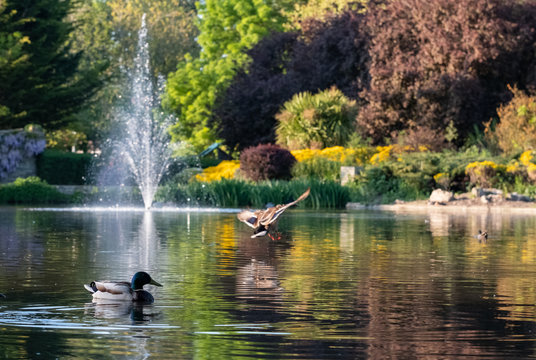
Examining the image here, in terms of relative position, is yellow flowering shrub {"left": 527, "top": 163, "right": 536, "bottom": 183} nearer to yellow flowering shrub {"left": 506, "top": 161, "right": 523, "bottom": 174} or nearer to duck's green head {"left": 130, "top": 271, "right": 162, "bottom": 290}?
yellow flowering shrub {"left": 506, "top": 161, "right": 523, "bottom": 174}

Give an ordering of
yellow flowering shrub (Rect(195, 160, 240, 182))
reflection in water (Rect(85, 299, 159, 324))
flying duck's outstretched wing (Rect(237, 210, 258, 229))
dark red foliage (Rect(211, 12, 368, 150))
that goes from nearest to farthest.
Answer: reflection in water (Rect(85, 299, 159, 324)) < flying duck's outstretched wing (Rect(237, 210, 258, 229)) < yellow flowering shrub (Rect(195, 160, 240, 182)) < dark red foliage (Rect(211, 12, 368, 150))

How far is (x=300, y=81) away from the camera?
2057 inches

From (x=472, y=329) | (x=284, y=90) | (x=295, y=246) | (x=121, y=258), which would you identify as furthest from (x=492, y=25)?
(x=472, y=329)

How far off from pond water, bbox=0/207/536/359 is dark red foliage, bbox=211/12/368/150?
2875 cm

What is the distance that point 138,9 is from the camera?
8019cm

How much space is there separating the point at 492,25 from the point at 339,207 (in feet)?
40.6

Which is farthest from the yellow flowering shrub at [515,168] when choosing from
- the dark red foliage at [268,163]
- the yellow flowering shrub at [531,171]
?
the dark red foliage at [268,163]

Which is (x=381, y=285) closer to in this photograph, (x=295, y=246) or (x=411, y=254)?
(x=411, y=254)

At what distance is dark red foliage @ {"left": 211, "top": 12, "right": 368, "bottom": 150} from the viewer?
5084 cm

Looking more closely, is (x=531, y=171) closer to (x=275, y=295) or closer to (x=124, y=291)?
(x=275, y=295)

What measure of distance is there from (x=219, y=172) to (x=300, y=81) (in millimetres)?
9485

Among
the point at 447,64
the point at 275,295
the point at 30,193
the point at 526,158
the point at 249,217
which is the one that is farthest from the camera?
the point at 447,64

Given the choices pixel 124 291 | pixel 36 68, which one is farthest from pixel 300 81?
pixel 124 291

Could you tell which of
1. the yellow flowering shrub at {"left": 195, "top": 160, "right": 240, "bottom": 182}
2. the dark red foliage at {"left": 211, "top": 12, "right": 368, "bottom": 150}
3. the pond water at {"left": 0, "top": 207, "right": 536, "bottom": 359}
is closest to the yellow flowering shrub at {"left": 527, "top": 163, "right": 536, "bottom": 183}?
the yellow flowering shrub at {"left": 195, "top": 160, "right": 240, "bottom": 182}
